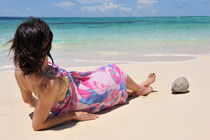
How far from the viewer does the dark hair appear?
2.04 metres

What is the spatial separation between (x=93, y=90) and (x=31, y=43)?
90 cm

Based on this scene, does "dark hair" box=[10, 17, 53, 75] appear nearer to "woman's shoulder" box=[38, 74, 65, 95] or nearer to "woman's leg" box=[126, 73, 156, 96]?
"woman's shoulder" box=[38, 74, 65, 95]

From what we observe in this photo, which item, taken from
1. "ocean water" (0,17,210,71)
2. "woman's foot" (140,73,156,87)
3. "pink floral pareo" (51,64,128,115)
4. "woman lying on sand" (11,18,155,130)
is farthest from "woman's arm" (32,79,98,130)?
"woman's foot" (140,73,156,87)

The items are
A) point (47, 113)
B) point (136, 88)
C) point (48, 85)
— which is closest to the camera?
point (48, 85)

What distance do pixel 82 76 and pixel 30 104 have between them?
68cm

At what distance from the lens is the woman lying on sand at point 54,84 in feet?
6.78

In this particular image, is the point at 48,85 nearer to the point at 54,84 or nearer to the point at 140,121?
the point at 54,84

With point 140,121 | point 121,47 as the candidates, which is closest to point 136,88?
point 140,121

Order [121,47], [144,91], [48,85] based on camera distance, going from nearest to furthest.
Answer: [48,85]
[144,91]
[121,47]

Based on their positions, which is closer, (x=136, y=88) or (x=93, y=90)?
(x=93, y=90)

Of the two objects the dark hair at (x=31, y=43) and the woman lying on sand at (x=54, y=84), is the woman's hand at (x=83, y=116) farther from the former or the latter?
the dark hair at (x=31, y=43)

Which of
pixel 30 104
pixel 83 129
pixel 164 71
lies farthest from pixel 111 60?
pixel 83 129

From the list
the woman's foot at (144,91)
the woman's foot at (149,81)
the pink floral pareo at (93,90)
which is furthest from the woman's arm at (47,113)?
the woman's foot at (149,81)

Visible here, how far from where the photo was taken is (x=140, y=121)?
2.42 m
